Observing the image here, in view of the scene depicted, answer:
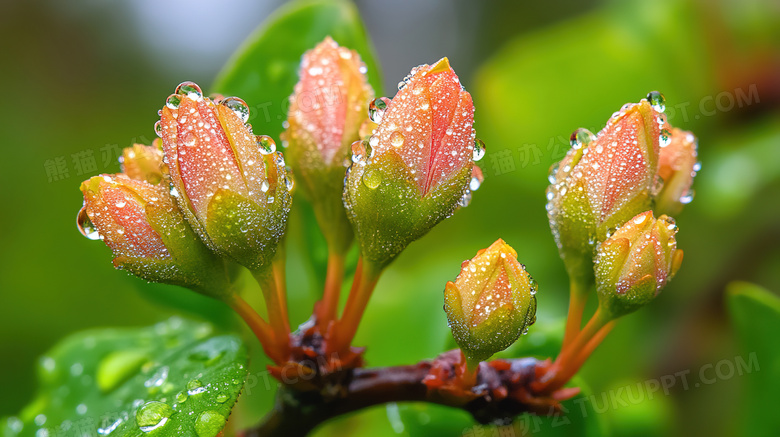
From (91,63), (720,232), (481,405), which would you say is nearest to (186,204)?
(481,405)

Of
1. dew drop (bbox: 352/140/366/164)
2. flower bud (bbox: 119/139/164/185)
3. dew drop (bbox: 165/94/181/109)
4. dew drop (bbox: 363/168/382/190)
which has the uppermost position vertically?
dew drop (bbox: 165/94/181/109)

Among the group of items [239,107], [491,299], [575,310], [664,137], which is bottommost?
[575,310]

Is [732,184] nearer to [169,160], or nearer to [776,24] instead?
[776,24]

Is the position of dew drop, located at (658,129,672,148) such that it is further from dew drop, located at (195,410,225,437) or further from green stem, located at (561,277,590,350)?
dew drop, located at (195,410,225,437)

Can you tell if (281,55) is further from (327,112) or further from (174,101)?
(174,101)

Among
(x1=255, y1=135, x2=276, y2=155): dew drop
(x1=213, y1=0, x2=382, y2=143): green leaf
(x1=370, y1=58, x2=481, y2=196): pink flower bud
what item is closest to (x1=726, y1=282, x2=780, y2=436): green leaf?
(x1=370, y1=58, x2=481, y2=196): pink flower bud

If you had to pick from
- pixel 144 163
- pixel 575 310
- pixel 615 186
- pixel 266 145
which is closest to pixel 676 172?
pixel 615 186
